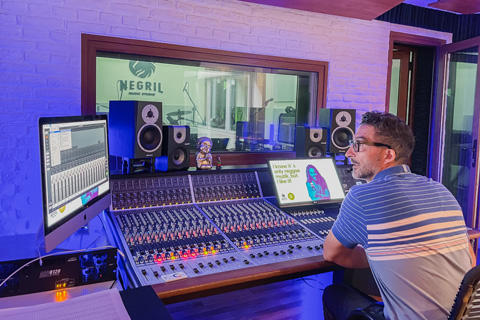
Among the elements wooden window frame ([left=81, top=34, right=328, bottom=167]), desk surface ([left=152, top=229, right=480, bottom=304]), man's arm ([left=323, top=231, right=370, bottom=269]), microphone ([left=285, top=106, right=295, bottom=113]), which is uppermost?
wooden window frame ([left=81, top=34, right=328, bottom=167])

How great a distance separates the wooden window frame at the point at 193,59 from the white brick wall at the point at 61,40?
0.05m

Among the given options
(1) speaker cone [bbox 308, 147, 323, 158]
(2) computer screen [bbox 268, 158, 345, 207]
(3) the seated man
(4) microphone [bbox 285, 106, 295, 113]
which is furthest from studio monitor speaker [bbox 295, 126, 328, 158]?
(3) the seated man

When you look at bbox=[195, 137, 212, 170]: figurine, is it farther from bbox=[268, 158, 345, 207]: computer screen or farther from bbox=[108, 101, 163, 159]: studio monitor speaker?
bbox=[268, 158, 345, 207]: computer screen

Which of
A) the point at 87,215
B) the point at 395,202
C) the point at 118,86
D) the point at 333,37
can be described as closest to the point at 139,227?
the point at 87,215

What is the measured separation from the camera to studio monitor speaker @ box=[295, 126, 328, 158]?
305 centimetres

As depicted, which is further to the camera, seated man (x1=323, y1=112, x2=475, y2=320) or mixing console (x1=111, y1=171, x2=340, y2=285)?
mixing console (x1=111, y1=171, x2=340, y2=285)

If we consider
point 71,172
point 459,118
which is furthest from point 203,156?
point 459,118

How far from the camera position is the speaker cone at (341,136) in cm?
319

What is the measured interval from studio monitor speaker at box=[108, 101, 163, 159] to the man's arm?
3.99 feet

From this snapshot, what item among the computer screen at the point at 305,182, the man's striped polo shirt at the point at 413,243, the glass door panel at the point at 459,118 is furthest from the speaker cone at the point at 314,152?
the glass door panel at the point at 459,118

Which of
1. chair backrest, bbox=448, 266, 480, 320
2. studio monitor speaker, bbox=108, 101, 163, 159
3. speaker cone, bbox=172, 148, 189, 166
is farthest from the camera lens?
speaker cone, bbox=172, 148, 189, 166

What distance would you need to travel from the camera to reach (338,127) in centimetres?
320

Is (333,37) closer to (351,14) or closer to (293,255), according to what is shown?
(351,14)

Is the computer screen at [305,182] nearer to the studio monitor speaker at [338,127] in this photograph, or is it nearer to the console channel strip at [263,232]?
the console channel strip at [263,232]
